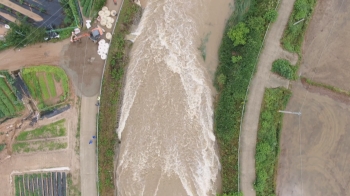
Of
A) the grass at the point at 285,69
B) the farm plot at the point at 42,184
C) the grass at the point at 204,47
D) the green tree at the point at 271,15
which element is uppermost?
the green tree at the point at 271,15

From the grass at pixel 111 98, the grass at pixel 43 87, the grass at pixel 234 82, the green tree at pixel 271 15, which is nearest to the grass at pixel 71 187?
the grass at pixel 111 98

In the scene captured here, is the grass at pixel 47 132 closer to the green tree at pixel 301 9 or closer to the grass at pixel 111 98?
the grass at pixel 111 98

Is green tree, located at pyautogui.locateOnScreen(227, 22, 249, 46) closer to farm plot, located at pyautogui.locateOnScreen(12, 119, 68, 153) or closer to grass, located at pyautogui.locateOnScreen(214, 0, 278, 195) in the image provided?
grass, located at pyautogui.locateOnScreen(214, 0, 278, 195)

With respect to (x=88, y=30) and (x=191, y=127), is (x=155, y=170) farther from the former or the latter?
(x=88, y=30)

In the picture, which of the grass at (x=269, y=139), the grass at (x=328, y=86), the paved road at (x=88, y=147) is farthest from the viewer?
the paved road at (x=88, y=147)

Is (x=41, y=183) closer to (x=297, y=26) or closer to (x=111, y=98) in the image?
(x=111, y=98)

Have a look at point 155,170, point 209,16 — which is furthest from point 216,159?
point 209,16

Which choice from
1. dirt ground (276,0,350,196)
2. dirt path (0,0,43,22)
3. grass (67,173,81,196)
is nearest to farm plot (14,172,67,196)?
grass (67,173,81,196)
